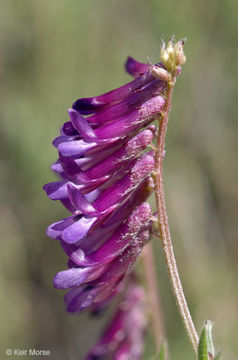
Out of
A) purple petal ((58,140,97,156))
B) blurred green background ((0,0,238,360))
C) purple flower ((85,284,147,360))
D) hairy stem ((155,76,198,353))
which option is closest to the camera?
hairy stem ((155,76,198,353))

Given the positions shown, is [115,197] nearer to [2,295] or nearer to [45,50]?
[2,295]

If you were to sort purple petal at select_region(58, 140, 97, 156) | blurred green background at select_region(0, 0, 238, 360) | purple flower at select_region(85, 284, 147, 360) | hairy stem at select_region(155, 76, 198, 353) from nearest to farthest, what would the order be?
hairy stem at select_region(155, 76, 198, 353)
purple petal at select_region(58, 140, 97, 156)
purple flower at select_region(85, 284, 147, 360)
blurred green background at select_region(0, 0, 238, 360)

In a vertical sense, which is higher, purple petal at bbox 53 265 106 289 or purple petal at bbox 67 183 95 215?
purple petal at bbox 67 183 95 215

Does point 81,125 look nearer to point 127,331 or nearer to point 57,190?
point 57,190

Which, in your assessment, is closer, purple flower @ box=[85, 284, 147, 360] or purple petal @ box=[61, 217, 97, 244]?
purple petal @ box=[61, 217, 97, 244]

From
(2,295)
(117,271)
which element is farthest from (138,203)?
(2,295)

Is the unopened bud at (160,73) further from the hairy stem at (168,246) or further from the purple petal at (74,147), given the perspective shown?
the purple petal at (74,147)

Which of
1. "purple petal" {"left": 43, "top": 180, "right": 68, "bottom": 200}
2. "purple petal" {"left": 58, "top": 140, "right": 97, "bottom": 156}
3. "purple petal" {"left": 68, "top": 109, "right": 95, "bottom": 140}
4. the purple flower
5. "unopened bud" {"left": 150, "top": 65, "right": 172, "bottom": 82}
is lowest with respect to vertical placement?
the purple flower

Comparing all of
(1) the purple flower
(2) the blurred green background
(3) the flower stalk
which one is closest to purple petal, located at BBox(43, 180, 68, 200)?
(3) the flower stalk

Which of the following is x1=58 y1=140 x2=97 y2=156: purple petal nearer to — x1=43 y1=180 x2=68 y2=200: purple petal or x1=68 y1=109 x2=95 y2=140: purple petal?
x1=68 y1=109 x2=95 y2=140: purple petal
